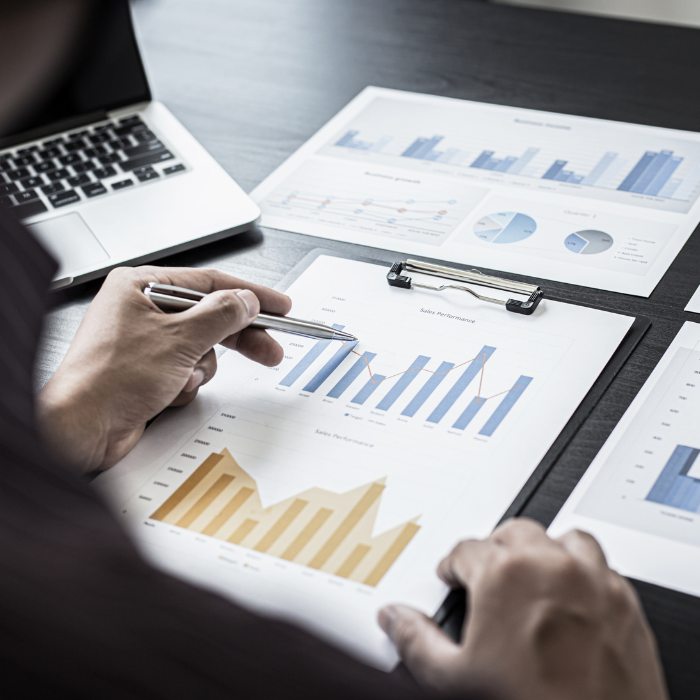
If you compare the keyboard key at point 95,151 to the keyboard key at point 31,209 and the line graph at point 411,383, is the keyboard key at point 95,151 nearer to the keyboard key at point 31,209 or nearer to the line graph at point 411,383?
the keyboard key at point 31,209

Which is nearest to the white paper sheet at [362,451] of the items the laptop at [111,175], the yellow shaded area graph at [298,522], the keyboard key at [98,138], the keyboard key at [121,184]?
the yellow shaded area graph at [298,522]

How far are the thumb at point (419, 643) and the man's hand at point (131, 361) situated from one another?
0.29 m

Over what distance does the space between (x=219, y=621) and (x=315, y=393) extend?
372mm

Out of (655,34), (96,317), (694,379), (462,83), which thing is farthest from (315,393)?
(655,34)

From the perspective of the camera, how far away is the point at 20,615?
0.42 m

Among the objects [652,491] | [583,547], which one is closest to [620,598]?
[583,547]

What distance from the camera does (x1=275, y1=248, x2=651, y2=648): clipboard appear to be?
1.94ft

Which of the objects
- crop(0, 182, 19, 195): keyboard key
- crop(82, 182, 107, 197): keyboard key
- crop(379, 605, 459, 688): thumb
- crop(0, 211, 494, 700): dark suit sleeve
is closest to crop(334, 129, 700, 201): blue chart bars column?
crop(82, 182, 107, 197): keyboard key

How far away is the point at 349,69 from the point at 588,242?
1.97 feet

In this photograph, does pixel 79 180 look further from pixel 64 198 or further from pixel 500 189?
pixel 500 189

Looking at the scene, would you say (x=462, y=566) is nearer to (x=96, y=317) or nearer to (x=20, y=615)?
(x=20, y=615)

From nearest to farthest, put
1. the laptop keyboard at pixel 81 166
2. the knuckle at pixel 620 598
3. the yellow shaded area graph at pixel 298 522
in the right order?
the knuckle at pixel 620 598 < the yellow shaded area graph at pixel 298 522 < the laptop keyboard at pixel 81 166

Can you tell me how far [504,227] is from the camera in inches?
39.2

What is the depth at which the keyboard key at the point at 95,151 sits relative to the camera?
1.12m
